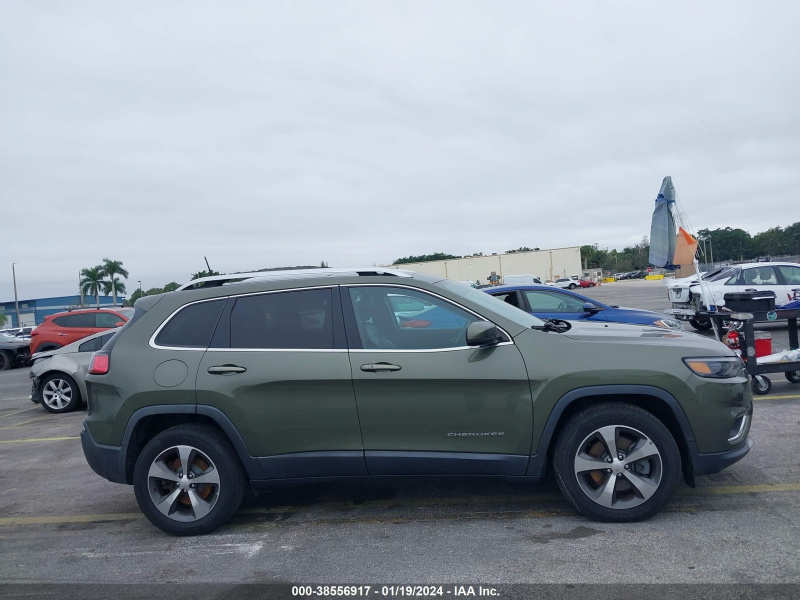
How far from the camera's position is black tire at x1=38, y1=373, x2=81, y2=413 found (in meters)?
11.1

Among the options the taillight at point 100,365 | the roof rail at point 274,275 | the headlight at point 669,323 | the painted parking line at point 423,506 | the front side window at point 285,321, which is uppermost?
the roof rail at point 274,275

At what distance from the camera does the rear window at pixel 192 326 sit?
4762 millimetres

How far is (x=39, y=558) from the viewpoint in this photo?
4.46m

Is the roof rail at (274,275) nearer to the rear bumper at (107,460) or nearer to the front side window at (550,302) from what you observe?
the rear bumper at (107,460)

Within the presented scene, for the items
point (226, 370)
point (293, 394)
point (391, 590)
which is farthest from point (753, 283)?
point (391, 590)

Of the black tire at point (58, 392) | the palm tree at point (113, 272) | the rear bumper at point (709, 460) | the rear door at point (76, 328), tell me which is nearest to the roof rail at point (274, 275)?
the rear bumper at point (709, 460)

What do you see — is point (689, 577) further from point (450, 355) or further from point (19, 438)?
point (19, 438)

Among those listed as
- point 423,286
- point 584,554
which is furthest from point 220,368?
point 584,554

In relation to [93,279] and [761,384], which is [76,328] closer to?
[761,384]

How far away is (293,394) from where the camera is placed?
177 inches

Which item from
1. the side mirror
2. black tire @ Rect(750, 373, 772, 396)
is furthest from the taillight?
black tire @ Rect(750, 373, 772, 396)

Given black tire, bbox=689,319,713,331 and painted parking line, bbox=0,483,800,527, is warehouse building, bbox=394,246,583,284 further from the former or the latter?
painted parking line, bbox=0,483,800,527

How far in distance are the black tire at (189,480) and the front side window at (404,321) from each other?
4.25 feet

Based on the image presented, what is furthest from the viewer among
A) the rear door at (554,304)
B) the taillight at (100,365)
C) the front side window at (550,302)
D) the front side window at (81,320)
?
the front side window at (81,320)
